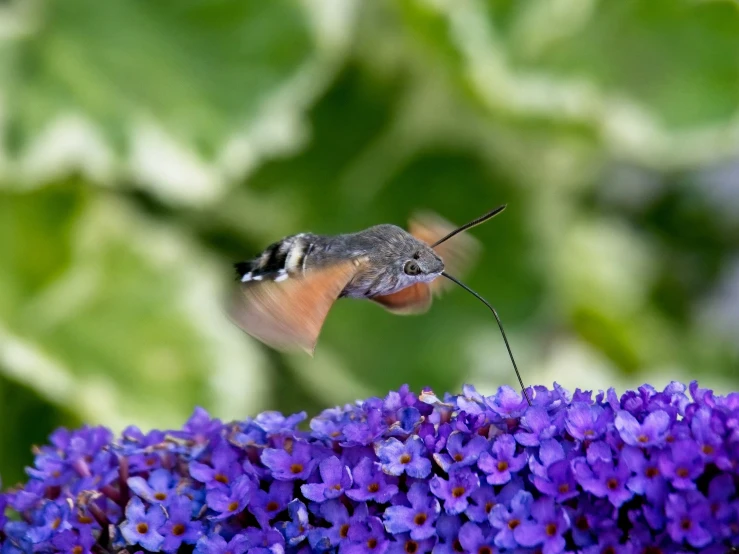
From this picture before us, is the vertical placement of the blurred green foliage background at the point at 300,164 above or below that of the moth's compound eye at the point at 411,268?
above

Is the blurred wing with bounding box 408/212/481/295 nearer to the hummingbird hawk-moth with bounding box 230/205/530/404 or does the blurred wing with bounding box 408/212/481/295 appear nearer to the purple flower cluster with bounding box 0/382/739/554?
the hummingbird hawk-moth with bounding box 230/205/530/404

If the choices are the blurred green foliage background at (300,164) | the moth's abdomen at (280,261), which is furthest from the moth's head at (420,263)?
the blurred green foliage background at (300,164)

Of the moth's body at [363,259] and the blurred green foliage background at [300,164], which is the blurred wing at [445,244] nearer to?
the moth's body at [363,259]

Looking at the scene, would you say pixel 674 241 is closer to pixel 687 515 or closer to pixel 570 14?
pixel 570 14

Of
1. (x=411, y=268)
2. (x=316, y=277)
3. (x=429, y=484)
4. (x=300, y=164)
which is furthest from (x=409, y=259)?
(x=300, y=164)

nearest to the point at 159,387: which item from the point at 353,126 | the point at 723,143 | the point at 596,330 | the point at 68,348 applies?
the point at 68,348

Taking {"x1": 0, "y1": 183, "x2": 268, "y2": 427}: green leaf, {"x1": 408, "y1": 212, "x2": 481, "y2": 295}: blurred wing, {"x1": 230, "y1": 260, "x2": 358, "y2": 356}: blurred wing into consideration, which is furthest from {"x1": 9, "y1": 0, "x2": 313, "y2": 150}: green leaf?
{"x1": 230, "y1": 260, "x2": 358, "y2": 356}: blurred wing
